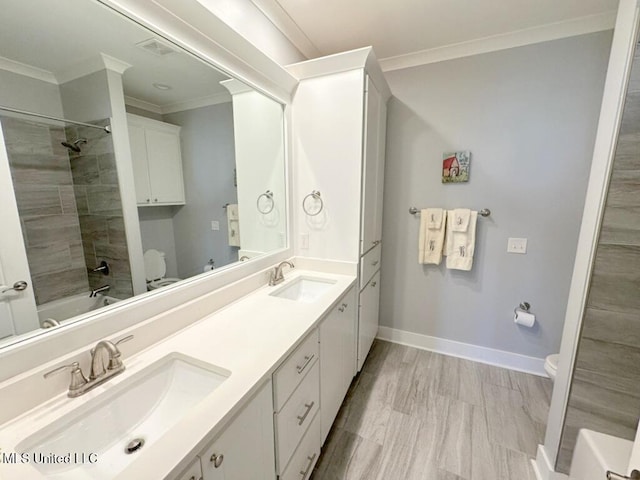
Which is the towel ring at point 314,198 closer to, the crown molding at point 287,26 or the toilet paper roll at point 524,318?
the crown molding at point 287,26

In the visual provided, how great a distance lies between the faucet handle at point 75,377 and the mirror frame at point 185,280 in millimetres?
51

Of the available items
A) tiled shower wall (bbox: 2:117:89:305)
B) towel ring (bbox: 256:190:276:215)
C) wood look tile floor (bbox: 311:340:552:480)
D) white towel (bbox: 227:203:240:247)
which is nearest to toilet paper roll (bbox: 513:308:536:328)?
wood look tile floor (bbox: 311:340:552:480)

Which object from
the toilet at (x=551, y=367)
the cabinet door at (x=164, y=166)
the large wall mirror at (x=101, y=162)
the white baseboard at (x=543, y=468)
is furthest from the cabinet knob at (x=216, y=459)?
the toilet at (x=551, y=367)

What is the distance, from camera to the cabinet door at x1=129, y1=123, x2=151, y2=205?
1183 millimetres

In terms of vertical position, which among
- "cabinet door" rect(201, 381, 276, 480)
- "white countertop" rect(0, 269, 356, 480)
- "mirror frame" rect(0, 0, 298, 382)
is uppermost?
"mirror frame" rect(0, 0, 298, 382)

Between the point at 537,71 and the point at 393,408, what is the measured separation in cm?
264

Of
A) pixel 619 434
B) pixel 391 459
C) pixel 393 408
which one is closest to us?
pixel 619 434

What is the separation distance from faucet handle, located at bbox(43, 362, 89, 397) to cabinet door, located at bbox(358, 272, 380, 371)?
1.57m

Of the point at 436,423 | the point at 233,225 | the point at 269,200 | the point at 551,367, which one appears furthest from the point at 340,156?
the point at 551,367

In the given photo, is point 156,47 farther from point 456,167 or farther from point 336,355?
point 456,167

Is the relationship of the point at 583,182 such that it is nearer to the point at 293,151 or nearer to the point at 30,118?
the point at 293,151

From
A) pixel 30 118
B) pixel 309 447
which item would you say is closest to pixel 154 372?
pixel 309 447

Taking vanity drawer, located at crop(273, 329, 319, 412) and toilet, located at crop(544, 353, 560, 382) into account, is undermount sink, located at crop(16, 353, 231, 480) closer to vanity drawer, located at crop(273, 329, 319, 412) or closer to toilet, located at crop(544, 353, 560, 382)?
vanity drawer, located at crop(273, 329, 319, 412)

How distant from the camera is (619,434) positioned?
1200 millimetres
